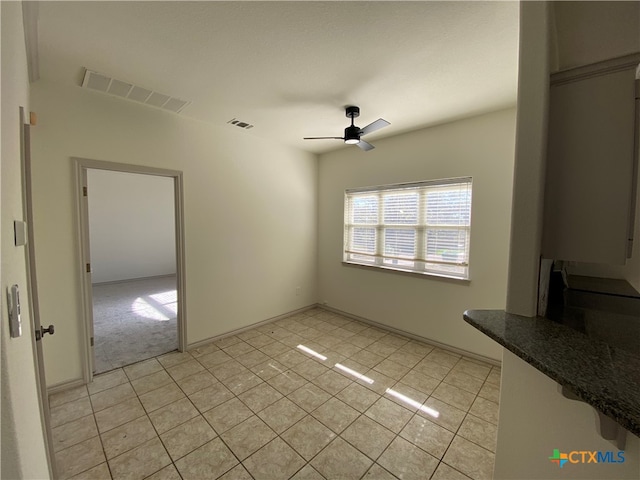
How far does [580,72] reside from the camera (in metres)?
1.10

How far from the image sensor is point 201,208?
319 centimetres

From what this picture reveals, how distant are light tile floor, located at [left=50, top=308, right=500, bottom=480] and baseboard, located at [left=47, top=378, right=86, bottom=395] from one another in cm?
7

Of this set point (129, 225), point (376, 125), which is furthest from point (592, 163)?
point (129, 225)

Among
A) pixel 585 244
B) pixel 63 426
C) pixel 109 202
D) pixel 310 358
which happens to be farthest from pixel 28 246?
pixel 109 202

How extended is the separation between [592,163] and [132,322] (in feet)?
17.3

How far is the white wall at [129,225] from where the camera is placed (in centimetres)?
604

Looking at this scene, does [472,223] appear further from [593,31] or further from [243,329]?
[243,329]

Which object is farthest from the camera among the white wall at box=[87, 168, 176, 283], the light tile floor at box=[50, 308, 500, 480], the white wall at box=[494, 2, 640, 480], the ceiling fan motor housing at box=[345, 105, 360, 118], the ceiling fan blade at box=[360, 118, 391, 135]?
the white wall at box=[87, 168, 176, 283]

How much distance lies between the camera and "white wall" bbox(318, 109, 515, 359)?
2.76 m

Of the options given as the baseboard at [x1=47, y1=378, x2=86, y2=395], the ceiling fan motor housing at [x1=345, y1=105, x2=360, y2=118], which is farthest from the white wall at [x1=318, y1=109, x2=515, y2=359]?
the baseboard at [x1=47, y1=378, x2=86, y2=395]

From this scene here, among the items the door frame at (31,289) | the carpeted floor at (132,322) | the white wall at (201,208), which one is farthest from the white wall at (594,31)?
the carpeted floor at (132,322)

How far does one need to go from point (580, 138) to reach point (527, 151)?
0.22 meters

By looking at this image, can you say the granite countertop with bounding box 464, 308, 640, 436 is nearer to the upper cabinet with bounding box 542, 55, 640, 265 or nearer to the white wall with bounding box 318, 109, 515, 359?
the upper cabinet with bounding box 542, 55, 640, 265

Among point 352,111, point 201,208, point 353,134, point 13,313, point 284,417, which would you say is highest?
point 352,111
